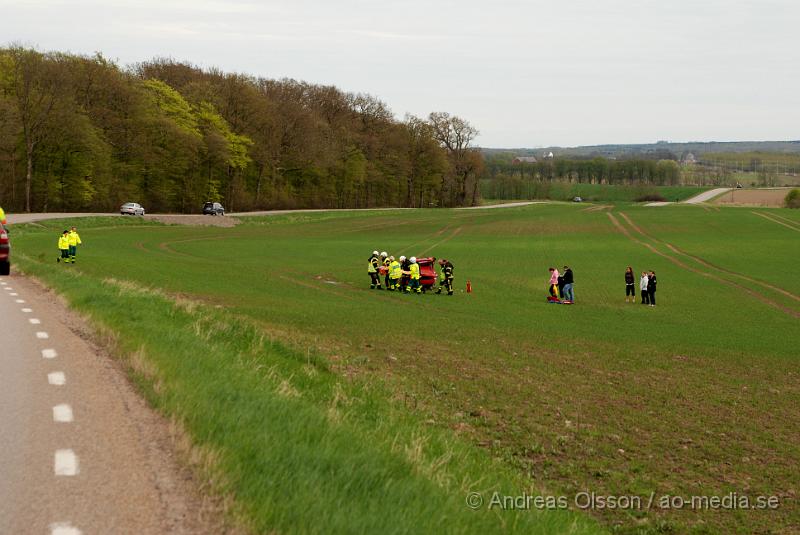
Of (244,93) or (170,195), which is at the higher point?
(244,93)

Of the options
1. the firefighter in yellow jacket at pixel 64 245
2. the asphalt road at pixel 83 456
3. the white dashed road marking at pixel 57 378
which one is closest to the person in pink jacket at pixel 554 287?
the firefighter in yellow jacket at pixel 64 245

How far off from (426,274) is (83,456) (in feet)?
96.6

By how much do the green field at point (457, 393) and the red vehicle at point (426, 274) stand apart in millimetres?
1894

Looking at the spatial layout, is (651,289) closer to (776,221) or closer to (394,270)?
(394,270)

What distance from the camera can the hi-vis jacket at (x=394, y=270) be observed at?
36.5m

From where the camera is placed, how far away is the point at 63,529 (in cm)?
594

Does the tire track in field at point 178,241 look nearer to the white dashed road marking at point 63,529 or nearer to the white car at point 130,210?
the white car at point 130,210

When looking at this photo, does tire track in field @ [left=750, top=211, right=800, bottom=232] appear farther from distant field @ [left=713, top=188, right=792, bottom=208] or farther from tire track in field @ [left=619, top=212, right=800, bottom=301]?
distant field @ [left=713, top=188, right=792, bottom=208]

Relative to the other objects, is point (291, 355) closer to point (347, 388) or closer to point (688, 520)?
point (347, 388)

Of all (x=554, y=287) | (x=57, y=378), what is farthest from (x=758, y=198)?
(x=57, y=378)

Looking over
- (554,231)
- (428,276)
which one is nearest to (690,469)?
(428,276)

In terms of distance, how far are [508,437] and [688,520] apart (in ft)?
11.0

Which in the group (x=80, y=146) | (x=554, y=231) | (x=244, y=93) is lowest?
(x=554, y=231)

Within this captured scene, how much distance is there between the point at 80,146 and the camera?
8081 centimetres
